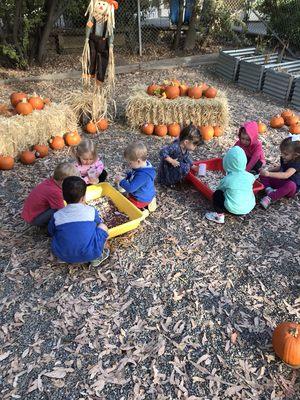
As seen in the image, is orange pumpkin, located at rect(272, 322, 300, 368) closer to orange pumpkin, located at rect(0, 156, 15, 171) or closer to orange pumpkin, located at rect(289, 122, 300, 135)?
orange pumpkin, located at rect(0, 156, 15, 171)

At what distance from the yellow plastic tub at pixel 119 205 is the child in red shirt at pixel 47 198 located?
2.03 ft

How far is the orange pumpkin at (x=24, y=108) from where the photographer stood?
223 inches

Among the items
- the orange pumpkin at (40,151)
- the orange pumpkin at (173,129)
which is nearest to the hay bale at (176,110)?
the orange pumpkin at (173,129)

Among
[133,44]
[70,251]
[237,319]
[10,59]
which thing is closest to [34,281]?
[70,251]

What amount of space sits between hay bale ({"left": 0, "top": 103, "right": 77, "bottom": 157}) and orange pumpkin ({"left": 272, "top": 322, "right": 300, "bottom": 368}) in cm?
440

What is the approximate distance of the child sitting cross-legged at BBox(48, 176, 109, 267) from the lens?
3.23 m

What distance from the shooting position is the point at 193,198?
16.0ft

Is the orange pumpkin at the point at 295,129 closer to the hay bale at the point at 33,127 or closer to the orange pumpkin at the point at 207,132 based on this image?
the orange pumpkin at the point at 207,132

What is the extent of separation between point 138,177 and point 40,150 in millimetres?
2258

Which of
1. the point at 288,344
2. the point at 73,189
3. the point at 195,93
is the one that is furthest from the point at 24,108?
the point at 288,344

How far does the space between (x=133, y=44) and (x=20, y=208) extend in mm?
8571

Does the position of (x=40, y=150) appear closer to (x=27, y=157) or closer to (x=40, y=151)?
(x=40, y=151)

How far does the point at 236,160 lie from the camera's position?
410 centimetres

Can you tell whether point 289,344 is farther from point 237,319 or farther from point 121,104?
point 121,104
